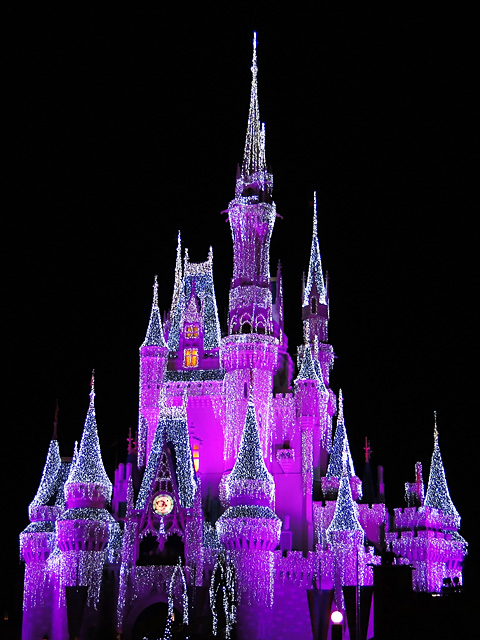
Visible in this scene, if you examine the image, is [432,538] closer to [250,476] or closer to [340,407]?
[340,407]

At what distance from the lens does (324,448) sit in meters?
51.9

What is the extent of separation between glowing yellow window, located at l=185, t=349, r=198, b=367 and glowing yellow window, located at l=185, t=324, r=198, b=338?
831mm

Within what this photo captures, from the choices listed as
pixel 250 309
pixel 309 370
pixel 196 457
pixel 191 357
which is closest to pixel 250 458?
pixel 196 457

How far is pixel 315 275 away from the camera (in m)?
56.8

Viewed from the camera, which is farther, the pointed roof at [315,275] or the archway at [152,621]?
the pointed roof at [315,275]

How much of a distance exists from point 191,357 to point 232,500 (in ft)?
34.9

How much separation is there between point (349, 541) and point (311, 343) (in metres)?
13.1

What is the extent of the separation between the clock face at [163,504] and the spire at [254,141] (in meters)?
17.5

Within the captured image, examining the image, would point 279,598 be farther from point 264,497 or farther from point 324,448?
point 324,448

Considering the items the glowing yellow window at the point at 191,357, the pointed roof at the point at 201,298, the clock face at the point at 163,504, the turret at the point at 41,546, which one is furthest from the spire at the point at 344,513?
the turret at the point at 41,546

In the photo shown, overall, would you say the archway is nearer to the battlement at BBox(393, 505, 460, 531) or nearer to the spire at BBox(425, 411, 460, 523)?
the battlement at BBox(393, 505, 460, 531)

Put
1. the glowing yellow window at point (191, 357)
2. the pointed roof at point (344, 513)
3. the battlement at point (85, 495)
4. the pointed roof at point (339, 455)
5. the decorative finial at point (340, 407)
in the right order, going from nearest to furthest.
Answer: the pointed roof at point (344, 513), the battlement at point (85, 495), the pointed roof at point (339, 455), the decorative finial at point (340, 407), the glowing yellow window at point (191, 357)

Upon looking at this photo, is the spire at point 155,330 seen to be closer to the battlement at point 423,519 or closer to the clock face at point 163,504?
the clock face at point 163,504

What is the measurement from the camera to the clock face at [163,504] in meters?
45.3
